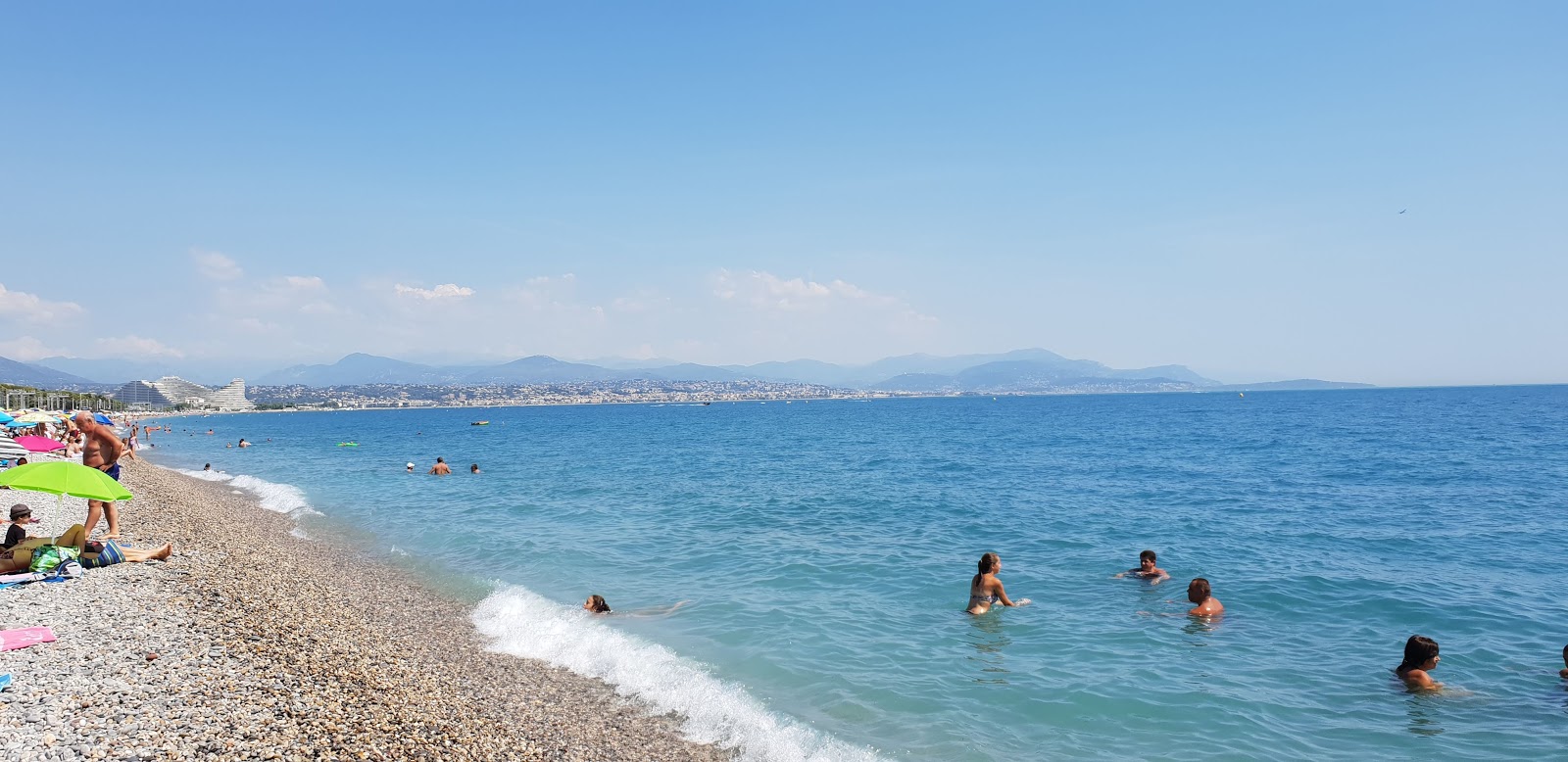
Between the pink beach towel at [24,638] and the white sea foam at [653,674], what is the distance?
5.21 meters

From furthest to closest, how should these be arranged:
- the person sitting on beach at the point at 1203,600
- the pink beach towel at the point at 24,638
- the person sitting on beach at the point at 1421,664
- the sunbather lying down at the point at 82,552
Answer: the person sitting on beach at the point at 1203,600, the sunbather lying down at the point at 82,552, the person sitting on beach at the point at 1421,664, the pink beach towel at the point at 24,638

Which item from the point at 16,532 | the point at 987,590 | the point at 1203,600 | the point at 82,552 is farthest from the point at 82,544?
the point at 1203,600

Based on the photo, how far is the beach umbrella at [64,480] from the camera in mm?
11867

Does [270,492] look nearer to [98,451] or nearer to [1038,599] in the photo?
[98,451]

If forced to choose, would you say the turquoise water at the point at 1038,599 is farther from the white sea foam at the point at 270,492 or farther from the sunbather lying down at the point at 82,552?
the sunbather lying down at the point at 82,552

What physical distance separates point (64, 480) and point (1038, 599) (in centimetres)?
1592

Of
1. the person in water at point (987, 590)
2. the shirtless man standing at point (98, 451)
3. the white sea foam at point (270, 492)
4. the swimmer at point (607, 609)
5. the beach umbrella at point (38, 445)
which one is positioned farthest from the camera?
the white sea foam at point (270, 492)

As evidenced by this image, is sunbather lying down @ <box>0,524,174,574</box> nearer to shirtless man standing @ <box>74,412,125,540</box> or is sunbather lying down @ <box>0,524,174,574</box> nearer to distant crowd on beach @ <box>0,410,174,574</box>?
distant crowd on beach @ <box>0,410,174,574</box>

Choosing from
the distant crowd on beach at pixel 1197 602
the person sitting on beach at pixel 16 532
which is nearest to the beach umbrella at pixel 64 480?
the person sitting on beach at pixel 16 532

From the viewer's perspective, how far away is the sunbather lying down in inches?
488

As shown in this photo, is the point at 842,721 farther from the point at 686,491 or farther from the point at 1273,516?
the point at 686,491

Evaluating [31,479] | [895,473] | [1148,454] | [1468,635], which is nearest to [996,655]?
[1468,635]

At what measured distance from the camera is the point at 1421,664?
9906 millimetres

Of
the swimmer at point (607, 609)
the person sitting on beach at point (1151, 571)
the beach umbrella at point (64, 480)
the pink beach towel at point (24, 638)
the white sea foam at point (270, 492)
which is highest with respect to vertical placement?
the beach umbrella at point (64, 480)
